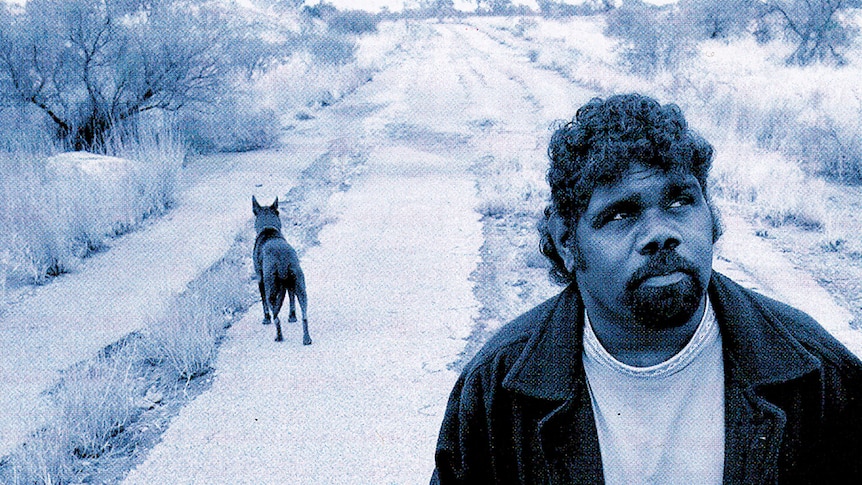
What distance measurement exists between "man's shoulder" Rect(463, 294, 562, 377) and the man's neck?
0.17 meters

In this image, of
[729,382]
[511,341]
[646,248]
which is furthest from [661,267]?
[511,341]

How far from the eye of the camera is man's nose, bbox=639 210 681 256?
1796mm

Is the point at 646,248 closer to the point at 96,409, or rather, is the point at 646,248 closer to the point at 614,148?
the point at 614,148

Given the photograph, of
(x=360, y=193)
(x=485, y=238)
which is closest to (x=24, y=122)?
(x=360, y=193)

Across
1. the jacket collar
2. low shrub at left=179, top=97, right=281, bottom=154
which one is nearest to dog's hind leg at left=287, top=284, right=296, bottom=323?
the jacket collar

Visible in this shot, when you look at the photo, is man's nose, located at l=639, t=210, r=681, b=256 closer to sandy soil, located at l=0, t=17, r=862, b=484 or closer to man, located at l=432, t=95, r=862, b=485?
man, located at l=432, t=95, r=862, b=485

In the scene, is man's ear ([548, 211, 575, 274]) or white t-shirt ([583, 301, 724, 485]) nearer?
white t-shirt ([583, 301, 724, 485])

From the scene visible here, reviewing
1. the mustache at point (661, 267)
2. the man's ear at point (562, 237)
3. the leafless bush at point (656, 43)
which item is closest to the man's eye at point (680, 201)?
the mustache at point (661, 267)

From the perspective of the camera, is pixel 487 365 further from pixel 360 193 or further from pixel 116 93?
pixel 116 93

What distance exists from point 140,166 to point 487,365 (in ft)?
31.2

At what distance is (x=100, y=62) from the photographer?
12.9 meters

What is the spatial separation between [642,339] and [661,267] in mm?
178

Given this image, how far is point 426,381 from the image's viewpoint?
17.0ft

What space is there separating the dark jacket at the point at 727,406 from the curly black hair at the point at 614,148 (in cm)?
28
